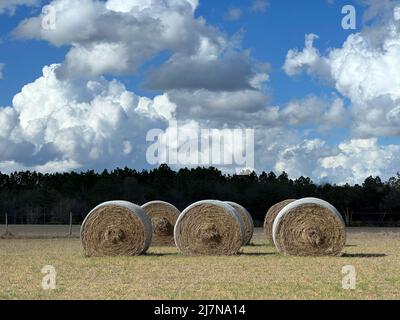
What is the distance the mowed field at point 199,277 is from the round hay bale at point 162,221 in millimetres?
4691

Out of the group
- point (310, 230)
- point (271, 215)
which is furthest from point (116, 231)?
point (271, 215)

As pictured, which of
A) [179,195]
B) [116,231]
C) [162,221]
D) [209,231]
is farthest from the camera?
[179,195]

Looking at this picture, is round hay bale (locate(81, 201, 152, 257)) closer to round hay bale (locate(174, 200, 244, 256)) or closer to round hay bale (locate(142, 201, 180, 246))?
round hay bale (locate(174, 200, 244, 256))

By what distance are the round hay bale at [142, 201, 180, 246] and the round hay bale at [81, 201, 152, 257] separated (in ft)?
17.3

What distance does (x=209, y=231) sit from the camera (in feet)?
67.8

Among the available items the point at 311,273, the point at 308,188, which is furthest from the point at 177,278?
the point at 308,188

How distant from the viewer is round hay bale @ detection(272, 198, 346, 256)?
19.9m

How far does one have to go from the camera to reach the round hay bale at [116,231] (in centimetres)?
2038

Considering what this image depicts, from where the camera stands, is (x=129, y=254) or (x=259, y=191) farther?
(x=259, y=191)

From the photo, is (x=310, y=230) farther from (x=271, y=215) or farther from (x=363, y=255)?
(x=271, y=215)

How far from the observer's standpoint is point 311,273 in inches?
613

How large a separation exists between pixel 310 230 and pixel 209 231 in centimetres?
276
